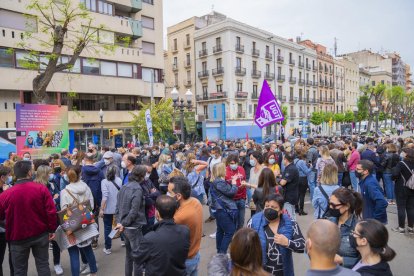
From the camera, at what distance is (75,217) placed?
184 inches

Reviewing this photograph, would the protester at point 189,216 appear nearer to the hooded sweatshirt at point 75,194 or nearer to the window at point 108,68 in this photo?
the hooded sweatshirt at point 75,194

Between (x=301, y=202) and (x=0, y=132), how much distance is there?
12.6 metres

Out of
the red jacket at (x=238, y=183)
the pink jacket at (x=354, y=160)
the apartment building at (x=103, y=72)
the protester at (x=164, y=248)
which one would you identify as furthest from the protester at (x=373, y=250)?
the apartment building at (x=103, y=72)

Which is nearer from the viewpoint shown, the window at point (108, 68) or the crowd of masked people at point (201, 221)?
the crowd of masked people at point (201, 221)

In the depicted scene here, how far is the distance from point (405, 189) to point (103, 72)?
25559mm

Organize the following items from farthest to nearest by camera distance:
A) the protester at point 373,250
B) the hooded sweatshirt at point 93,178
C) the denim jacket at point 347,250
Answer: the hooded sweatshirt at point 93,178 → the denim jacket at point 347,250 → the protester at point 373,250

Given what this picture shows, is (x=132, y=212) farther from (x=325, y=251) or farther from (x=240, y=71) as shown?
(x=240, y=71)

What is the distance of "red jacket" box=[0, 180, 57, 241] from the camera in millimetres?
4051

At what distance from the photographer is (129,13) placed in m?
30.5

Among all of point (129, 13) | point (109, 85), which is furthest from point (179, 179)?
point (129, 13)

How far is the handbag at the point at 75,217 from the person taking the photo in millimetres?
4605

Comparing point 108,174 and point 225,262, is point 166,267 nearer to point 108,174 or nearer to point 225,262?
point 225,262

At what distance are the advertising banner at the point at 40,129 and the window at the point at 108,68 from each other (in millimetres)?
16387

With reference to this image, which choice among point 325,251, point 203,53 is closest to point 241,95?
point 203,53
